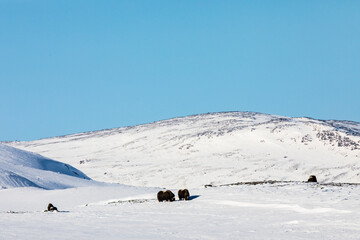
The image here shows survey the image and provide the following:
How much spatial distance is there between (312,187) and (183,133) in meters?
93.6

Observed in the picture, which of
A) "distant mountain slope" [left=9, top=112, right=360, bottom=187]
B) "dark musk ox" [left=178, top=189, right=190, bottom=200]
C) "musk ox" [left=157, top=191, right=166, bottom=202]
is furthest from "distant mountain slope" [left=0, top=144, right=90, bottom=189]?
"dark musk ox" [left=178, top=189, right=190, bottom=200]

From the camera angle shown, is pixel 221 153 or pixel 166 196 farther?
pixel 221 153

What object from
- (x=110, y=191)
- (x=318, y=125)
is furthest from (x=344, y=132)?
(x=110, y=191)

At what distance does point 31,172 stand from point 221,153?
45644 mm

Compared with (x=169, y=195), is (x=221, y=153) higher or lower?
higher

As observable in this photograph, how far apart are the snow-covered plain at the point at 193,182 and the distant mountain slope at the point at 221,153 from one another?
0.74ft

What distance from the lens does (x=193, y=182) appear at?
7169 cm

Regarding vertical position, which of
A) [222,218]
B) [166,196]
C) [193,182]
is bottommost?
[222,218]

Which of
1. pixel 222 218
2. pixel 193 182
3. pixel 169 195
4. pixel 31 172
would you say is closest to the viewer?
pixel 222 218

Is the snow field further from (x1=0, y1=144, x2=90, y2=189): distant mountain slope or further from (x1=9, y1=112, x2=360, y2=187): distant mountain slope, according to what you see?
(x1=9, y1=112, x2=360, y2=187): distant mountain slope

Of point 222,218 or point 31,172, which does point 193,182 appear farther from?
point 222,218

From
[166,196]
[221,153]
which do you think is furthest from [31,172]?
[221,153]

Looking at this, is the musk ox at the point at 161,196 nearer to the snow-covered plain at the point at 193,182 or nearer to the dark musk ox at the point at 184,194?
the snow-covered plain at the point at 193,182

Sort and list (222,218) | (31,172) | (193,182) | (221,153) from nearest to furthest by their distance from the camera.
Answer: (222,218) < (31,172) < (193,182) < (221,153)
